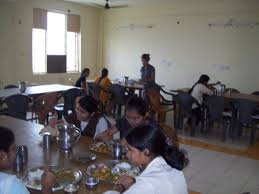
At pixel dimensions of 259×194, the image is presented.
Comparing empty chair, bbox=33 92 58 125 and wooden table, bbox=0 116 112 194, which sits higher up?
wooden table, bbox=0 116 112 194

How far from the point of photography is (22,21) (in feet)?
23.7

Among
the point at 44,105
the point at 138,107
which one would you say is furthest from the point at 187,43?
the point at 138,107

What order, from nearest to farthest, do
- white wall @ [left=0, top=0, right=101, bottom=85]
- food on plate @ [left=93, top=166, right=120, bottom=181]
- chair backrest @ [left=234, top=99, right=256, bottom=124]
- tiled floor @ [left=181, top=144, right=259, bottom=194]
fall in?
1. food on plate @ [left=93, top=166, right=120, bottom=181]
2. tiled floor @ [left=181, top=144, right=259, bottom=194]
3. chair backrest @ [left=234, top=99, right=256, bottom=124]
4. white wall @ [left=0, top=0, right=101, bottom=85]

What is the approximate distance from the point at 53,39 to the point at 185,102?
14.5 feet

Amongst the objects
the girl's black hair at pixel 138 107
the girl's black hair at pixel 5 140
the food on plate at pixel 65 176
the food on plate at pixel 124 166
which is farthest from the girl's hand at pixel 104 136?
the girl's black hair at pixel 5 140

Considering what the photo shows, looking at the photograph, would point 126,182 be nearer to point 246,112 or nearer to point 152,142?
point 152,142

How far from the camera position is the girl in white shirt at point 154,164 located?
1.22 m

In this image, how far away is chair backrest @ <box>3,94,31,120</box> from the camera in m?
4.10

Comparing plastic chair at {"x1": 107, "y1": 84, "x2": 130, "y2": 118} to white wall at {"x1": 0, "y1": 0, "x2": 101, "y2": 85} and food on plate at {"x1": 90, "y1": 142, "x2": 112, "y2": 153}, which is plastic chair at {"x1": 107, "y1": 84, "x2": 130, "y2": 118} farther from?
food on plate at {"x1": 90, "y1": 142, "x2": 112, "y2": 153}

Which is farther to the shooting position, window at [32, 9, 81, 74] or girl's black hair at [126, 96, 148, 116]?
window at [32, 9, 81, 74]

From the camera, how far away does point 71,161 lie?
5.98 feet

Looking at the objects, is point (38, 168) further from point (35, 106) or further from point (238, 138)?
point (238, 138)

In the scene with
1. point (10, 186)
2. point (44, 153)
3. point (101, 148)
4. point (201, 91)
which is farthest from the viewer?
point (201, 91)

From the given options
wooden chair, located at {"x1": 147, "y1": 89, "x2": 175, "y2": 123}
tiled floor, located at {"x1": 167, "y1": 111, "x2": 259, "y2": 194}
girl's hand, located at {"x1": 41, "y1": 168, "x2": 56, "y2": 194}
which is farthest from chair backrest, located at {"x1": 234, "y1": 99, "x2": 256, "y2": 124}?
girl's hand, located at {"x1": 41, "y1": 168, "x2": 56, "y2": 194}
